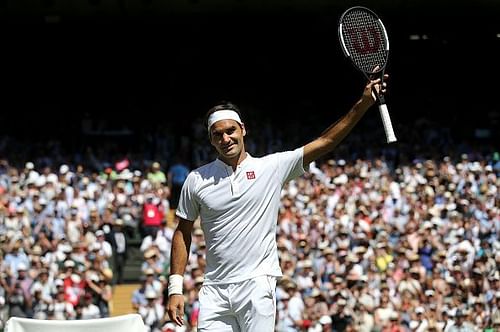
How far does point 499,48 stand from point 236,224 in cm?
2186

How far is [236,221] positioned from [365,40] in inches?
53.5

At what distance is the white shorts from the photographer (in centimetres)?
582

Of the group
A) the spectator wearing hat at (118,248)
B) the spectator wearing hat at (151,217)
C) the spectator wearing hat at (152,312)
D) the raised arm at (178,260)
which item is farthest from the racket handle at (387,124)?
the spectator wearing hat at (151,217)

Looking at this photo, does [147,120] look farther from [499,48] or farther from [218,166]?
[218,166]

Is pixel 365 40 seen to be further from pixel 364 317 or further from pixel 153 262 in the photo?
pixel 153 262

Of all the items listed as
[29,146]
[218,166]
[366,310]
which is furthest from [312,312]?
[29,146]

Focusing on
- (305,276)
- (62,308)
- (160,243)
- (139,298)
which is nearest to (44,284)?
(62,308)

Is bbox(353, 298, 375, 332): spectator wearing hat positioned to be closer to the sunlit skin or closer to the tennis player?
the tennis player

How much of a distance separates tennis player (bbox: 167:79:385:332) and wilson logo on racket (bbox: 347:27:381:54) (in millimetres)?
737

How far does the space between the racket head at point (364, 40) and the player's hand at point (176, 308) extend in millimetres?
1584

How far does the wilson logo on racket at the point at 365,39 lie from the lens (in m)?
6.48

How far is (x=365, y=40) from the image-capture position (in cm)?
652

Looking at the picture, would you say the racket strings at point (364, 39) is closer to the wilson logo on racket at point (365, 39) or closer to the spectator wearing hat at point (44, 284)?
the wilson logo on racket at point (365, 39)

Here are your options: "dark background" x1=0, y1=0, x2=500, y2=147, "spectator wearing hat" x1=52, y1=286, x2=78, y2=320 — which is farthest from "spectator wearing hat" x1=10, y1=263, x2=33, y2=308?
"dark background" x1=0, y1=0, x2=500, y2=147
